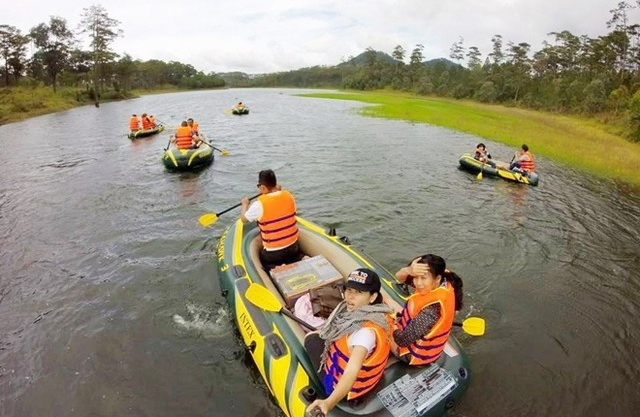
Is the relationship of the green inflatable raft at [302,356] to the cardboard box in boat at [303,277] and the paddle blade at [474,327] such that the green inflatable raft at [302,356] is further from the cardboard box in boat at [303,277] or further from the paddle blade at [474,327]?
the paddle blade at [474,327]

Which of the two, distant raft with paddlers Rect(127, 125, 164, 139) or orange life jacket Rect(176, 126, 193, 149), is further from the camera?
distant raft with paddlers Rect(127, 125, 164, 139)

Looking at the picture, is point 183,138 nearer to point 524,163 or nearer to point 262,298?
point 262,298

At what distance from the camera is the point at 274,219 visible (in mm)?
5367

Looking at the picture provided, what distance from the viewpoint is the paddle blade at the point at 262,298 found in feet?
14.7

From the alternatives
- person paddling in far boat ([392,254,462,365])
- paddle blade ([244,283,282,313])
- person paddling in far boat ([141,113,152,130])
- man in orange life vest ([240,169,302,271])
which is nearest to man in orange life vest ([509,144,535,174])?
man in orange life vest ([240,169,302,271])

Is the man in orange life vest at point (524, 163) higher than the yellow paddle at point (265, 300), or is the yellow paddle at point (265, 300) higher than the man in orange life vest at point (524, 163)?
the man in orange life vest at point (524, 163)

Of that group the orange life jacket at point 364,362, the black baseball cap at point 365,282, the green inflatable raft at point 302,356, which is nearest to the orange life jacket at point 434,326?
the green inflatable raft at point 302,356

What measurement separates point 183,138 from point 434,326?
1216cm

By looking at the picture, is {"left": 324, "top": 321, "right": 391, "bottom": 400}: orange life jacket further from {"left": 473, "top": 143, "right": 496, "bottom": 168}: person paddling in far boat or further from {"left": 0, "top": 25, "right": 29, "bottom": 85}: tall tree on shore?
{"left": 0, "top": 25, "right": 29, "bottom": 85}: tall tree on shore

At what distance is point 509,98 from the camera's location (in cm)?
4738

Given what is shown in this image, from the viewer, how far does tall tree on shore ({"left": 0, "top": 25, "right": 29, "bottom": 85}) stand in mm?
42719

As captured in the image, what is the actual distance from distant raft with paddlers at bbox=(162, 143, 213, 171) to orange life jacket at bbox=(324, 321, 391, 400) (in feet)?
36.3

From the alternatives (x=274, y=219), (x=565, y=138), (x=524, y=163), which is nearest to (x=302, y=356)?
(x=274, y=219)

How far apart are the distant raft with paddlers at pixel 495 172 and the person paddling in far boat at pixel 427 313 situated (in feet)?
34.3
